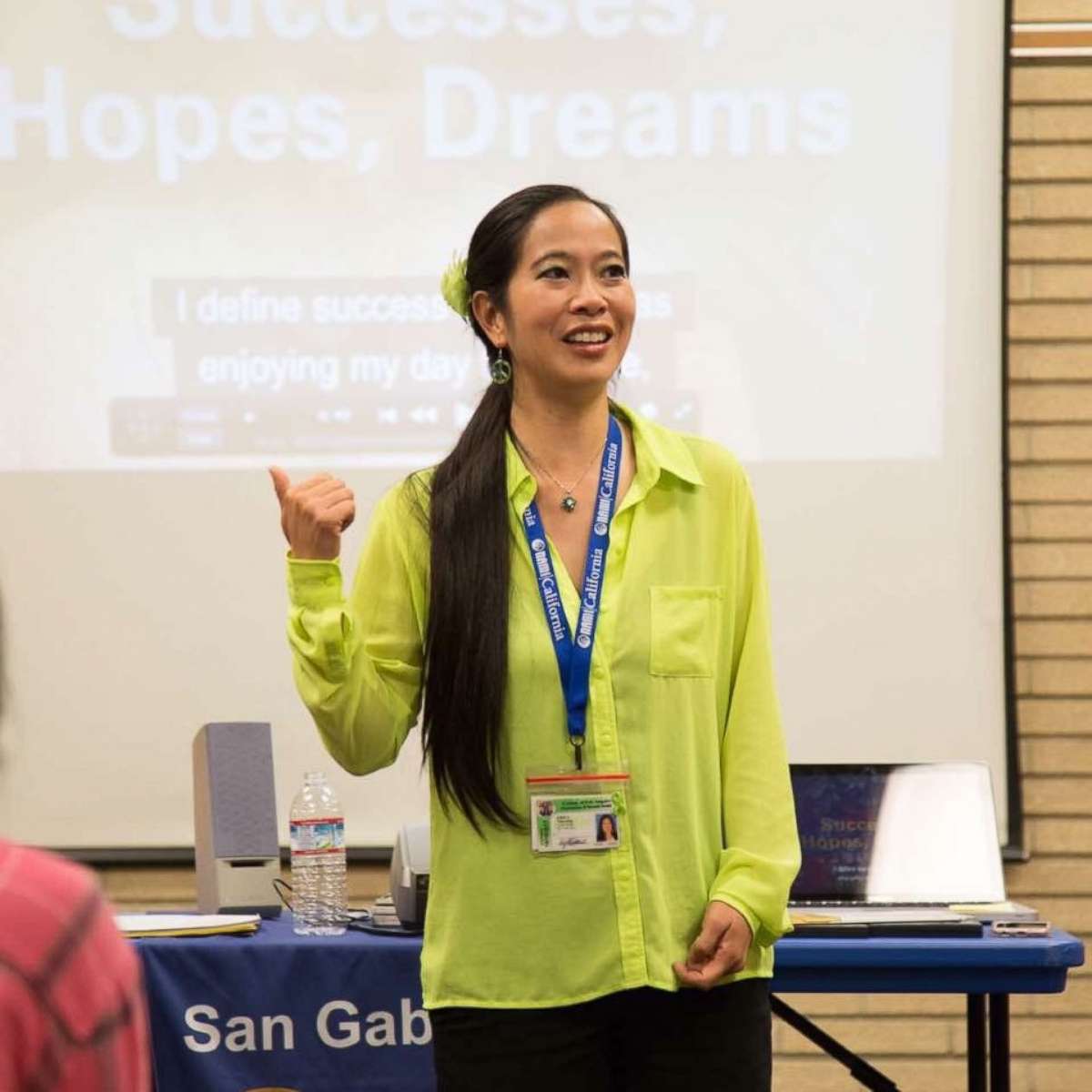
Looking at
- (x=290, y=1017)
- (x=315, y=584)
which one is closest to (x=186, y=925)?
(x=290, y=1017)

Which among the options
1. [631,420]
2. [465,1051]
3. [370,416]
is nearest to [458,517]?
[631,420]

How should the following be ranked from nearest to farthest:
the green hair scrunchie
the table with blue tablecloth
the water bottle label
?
the green hair scrunchie, the table with blue tablecloth, the water bottle label

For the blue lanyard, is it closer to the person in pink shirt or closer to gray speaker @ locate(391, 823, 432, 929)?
gray speaker @ locate(391, 823, 432, 929)

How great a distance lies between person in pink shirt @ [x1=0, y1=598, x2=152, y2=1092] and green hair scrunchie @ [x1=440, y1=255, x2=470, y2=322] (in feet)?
5.10

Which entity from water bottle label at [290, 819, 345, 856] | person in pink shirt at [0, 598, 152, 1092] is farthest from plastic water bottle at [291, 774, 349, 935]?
person in pink shirt at [0, 598, 152, 1092]

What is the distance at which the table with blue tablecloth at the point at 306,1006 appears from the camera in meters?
2.64

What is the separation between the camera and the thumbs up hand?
186 cm

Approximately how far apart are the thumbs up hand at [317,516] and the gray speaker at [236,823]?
3.96 feet

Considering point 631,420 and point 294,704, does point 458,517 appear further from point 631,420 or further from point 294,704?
point 294,704

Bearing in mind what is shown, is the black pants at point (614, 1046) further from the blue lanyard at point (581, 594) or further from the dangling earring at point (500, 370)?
the dangling earring at point (500, 370)

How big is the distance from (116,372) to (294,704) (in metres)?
0.91

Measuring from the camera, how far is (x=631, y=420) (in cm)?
206

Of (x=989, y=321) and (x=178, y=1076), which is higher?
(x=989, y=321)

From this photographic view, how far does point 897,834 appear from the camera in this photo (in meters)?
3.03
